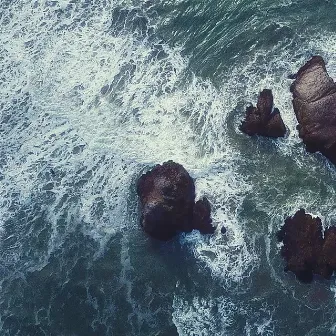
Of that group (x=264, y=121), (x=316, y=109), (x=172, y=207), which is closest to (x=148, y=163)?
(x=172, y=207)

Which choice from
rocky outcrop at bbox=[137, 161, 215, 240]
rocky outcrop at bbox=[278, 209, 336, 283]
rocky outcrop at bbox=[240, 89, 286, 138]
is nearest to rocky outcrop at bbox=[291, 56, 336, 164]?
rocky outcrop at bbox=[240, 89, 286, 138]

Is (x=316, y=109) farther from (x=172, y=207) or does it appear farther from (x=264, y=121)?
(x=172, y=207)

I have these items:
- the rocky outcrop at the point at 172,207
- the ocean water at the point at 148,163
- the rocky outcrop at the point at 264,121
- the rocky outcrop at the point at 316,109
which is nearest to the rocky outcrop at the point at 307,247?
the ocean water at the point at 148,163

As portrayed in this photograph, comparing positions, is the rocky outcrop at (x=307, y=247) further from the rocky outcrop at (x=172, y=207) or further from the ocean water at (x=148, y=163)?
the rocky outcrop at (x=172, y=207)

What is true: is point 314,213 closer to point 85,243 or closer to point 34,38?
point 85,243

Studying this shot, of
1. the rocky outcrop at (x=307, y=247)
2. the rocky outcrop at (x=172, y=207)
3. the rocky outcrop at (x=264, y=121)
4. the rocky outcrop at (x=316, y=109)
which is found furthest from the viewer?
the rocky outcrop at (x=264, y=121)

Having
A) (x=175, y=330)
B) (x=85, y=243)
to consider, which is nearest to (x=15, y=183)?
(x=85, y=243)
